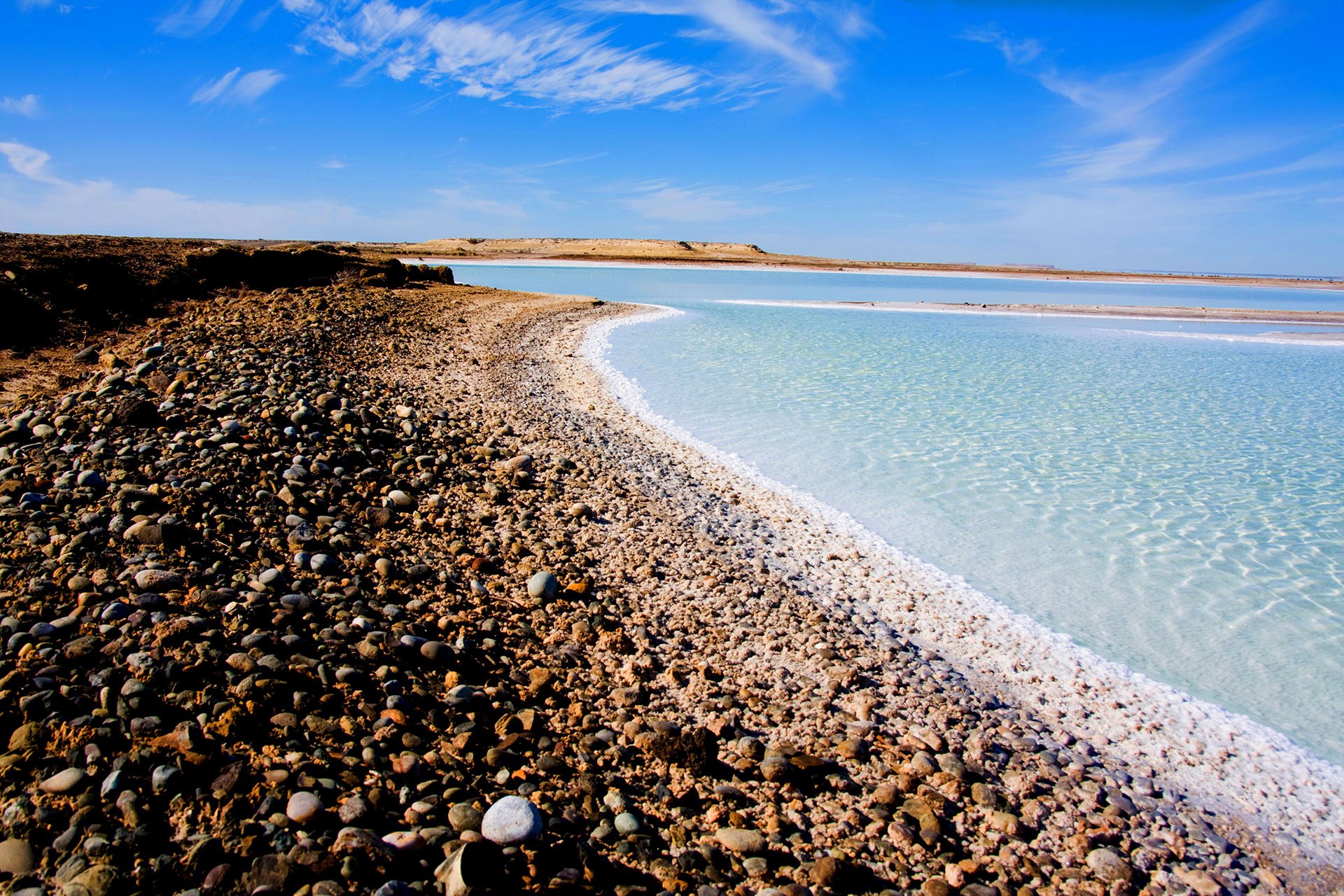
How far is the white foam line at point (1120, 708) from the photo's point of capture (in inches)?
141

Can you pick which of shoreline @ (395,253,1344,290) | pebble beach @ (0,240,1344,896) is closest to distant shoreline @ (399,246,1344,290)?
shoreline @ (395,253,1344,290)

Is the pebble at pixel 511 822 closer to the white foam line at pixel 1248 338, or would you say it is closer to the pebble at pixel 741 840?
the pebble at pixel 741 840

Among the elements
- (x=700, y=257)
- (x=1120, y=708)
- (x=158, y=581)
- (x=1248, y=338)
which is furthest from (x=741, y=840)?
(x=700, y=257)

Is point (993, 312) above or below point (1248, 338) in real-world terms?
above

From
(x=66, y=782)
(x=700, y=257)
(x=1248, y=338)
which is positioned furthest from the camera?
(x=700, y=257)

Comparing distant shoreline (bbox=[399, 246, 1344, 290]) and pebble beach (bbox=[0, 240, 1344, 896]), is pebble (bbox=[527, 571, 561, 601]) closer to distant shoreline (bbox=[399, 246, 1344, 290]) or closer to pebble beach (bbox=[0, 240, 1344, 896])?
pebble beach (bbox=[0, 240, 1344, 896])

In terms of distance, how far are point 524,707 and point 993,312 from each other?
36261 millimetres

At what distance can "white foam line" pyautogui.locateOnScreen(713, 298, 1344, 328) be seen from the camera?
107 feet

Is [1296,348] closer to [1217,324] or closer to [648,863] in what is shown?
[1217,324]

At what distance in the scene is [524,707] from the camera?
11.9ft

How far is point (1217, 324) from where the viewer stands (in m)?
31.2

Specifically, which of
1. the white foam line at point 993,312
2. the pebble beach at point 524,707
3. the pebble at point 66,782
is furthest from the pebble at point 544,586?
the white foam line at point 993,312

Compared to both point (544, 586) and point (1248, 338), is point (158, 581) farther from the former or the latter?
point (1248, 338)

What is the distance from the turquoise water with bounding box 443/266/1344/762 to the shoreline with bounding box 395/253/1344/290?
2178 inches
